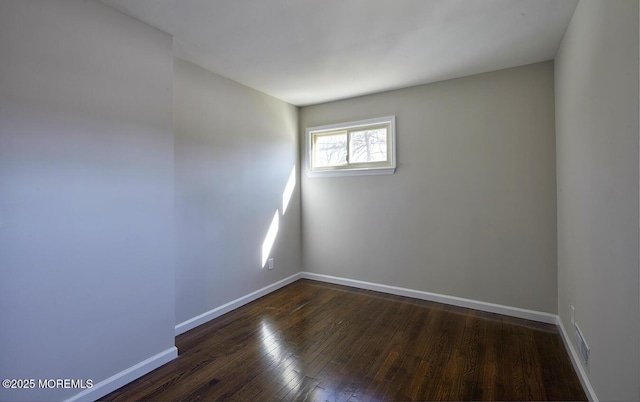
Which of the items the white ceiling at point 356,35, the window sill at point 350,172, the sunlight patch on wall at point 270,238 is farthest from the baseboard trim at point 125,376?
the window sill at point 350,172

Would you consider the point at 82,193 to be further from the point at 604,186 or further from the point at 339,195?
the point at 604,186

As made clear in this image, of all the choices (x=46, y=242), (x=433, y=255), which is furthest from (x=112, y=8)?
(x=433, y=255)

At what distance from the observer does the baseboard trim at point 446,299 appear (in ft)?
8.79

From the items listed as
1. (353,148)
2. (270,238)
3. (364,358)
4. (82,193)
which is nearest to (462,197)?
(353,148)

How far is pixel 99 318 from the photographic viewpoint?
1.77m

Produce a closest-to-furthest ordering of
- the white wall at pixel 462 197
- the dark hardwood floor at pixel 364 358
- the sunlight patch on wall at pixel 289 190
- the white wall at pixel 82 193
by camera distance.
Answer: the white wall at pixel 82 193 → the dark hardwood floor at pixel 364 358 → the white wall at pixel 462 197 → the sunlight patch on wall at pixel 289 190

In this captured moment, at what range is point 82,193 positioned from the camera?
170cm

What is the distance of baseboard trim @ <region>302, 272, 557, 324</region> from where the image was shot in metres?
2.68

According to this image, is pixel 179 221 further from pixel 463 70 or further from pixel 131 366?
pixel 463 70

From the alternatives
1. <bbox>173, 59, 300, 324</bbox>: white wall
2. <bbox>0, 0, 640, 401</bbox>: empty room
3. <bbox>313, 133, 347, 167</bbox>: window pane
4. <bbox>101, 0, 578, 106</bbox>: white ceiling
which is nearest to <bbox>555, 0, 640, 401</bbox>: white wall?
<bbox>0, 0, 640, 401</bbox>: empty room

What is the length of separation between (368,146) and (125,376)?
10.5 feet

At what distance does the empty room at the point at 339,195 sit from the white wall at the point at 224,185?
2cm

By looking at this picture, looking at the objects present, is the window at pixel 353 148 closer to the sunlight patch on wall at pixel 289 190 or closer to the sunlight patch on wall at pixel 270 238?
the sunlight patch on wall at pixel 289 190

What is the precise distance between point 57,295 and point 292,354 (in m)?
1.55
